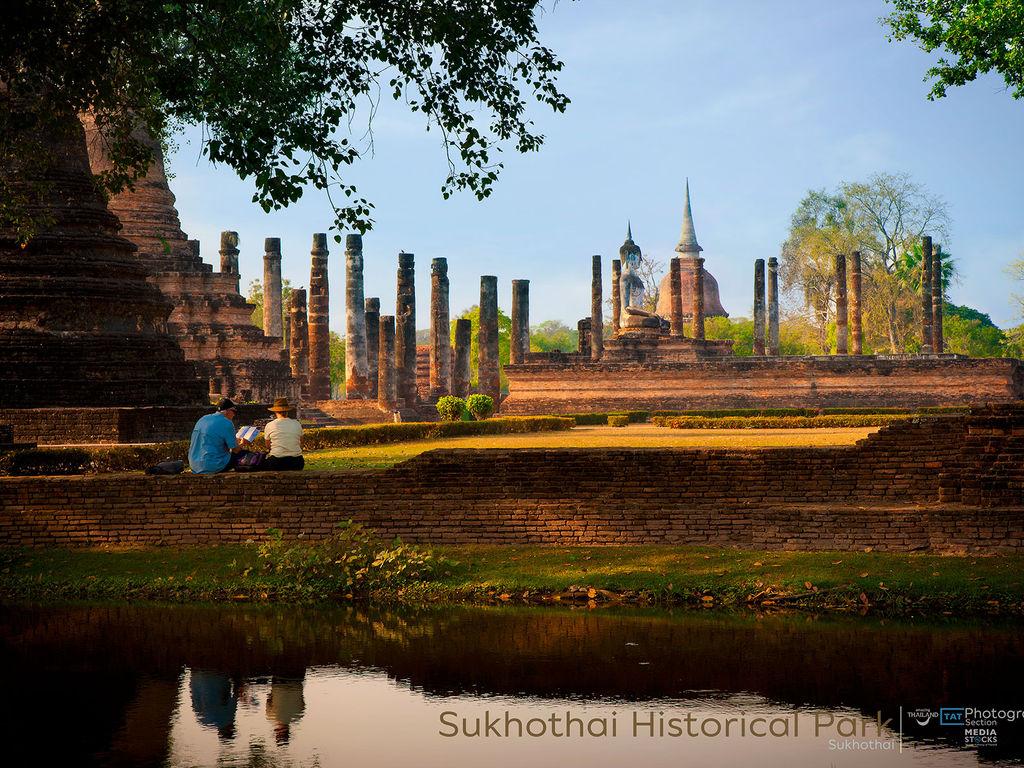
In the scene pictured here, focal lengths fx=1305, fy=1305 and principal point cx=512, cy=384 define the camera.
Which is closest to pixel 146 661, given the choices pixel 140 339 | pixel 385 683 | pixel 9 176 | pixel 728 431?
pixel 385 683

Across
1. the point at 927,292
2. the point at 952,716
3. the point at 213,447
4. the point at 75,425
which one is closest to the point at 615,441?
the point at 75,425

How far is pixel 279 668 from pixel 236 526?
405 centimetres

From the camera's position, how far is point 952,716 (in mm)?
6574

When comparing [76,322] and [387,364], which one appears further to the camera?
[387,364]

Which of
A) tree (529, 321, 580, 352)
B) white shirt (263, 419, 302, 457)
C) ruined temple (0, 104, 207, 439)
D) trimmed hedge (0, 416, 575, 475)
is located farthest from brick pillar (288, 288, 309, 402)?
tree (529, 321, 580, 352)

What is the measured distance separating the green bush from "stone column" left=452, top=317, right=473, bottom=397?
31517 mm

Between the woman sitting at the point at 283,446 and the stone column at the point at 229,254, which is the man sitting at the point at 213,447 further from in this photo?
the stone column at the point at 229,254

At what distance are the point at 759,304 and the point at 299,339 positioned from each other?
19425 millimetres

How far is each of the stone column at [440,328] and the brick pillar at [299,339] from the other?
439 cm

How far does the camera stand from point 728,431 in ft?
88.0

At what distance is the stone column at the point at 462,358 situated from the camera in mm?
42875

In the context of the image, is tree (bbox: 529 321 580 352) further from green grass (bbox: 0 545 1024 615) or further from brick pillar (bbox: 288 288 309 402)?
green grass (bbox: 0 545 1024 615)

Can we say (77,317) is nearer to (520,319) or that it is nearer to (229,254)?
(229,254)

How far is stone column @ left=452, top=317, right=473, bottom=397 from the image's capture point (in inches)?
1688
